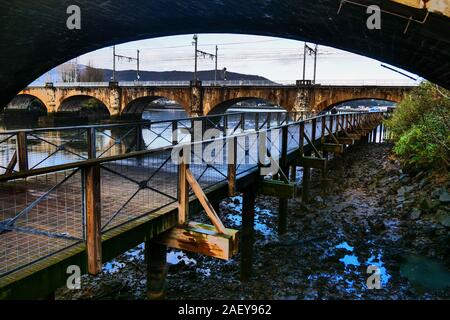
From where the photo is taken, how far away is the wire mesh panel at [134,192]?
479cm

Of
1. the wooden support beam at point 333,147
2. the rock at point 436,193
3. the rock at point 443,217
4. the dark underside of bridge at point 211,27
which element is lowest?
the rock at point 443,217

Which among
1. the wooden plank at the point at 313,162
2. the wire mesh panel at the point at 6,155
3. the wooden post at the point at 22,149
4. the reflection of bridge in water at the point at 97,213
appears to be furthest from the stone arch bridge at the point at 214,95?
the wooden post at the point at 22,149

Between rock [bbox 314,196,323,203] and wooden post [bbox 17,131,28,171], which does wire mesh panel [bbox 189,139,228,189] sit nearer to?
wooden post [bbox 17,131,28,171]

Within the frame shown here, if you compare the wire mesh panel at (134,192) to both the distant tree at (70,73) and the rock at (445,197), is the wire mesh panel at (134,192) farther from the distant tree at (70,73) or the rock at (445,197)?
the distant tree at (70,73)

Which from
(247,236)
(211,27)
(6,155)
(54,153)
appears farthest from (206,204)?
(6,155)

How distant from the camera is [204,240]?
495 cm

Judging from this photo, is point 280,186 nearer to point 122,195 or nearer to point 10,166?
point 122,195

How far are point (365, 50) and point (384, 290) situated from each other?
4942 millimetres

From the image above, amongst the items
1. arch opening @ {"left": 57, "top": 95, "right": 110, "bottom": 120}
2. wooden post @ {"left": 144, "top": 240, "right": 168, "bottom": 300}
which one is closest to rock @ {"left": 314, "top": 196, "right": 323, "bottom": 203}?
wooden post @ {"left": 144, "top": 240, "right": 168, "bottom": 300}

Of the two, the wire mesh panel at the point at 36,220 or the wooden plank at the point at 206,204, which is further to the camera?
the wooden plank at the point at 206,204

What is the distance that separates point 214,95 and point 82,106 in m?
30.3

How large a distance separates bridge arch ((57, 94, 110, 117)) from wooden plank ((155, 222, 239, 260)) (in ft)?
161

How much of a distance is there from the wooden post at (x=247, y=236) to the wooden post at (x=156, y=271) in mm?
2598

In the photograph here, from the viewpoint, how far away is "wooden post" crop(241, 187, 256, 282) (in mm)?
8023
